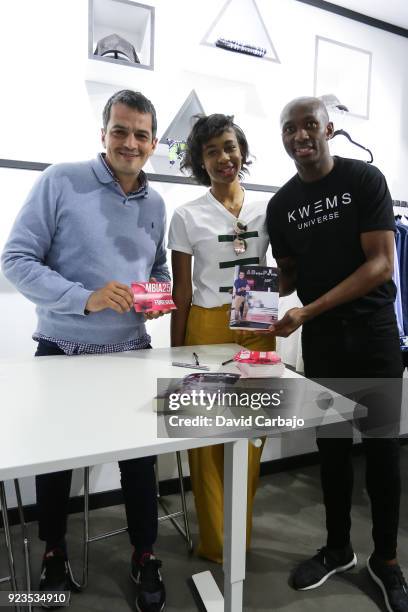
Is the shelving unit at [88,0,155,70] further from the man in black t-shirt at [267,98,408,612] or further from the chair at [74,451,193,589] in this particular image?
the chair at [74,451,193,589]

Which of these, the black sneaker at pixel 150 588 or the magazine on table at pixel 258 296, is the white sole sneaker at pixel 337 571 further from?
the magazine on table at pixel 258 296

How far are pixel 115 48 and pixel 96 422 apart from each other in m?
1.70

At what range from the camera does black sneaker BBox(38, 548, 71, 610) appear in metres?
1.67

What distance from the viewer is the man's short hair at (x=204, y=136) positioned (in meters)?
1.73

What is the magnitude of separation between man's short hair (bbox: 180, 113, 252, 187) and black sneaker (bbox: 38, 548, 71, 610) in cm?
167

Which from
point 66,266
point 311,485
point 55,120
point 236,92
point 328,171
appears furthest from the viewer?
point 311,485

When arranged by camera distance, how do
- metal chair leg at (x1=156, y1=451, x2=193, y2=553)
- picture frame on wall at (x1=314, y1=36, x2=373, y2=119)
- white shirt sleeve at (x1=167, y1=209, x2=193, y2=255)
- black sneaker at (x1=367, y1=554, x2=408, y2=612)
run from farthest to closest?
1. picture frame on wall at (x1=314, y1=36, x2=373, y2=119)
2. metal chair leg at (x1=156, y1=451, x2=193, y2=553)
3. white shirt sleeve at (x1=167, y1=209, x2=193, y2=255)
4. black sneaker at (x1=367, y1=554, x2=408, y2=612)

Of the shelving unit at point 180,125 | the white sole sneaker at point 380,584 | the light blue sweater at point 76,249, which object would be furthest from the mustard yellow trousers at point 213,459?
the shelving unit at point 180,125

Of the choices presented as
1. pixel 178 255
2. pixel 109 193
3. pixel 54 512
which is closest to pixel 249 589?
pixel 54 512

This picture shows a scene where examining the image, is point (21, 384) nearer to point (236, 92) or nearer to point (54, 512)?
point (54, 512)

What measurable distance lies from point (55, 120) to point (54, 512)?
1.72 metres

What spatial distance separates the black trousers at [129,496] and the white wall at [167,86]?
1.93ft

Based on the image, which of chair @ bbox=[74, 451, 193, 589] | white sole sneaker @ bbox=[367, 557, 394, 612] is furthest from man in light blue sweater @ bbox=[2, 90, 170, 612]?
white sole sneaker @ bbox=[367, 557, 394, 612]

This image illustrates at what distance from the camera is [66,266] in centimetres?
155
